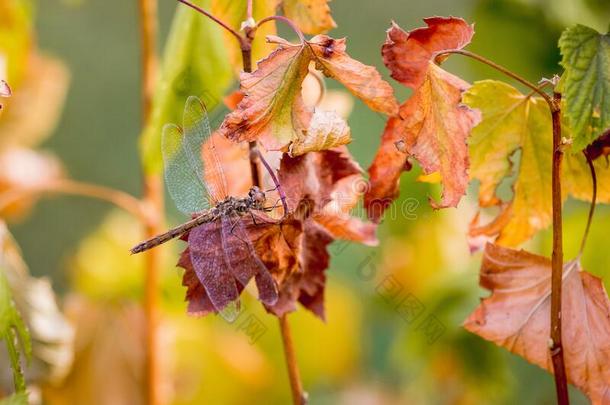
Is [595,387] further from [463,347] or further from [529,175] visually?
[463,347]

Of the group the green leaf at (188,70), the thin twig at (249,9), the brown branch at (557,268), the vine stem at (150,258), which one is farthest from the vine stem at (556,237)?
the vine stem at (150,258)

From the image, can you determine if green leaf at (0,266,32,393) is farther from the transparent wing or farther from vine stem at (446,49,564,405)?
vine stem at (446,49,564,405)

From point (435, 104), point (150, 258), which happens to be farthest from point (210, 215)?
point (150, 258)

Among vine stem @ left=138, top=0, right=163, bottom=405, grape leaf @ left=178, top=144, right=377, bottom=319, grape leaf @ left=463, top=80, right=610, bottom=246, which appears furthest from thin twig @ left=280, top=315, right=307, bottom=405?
vine stem @ left=138, top=0, right=163, bottom=405

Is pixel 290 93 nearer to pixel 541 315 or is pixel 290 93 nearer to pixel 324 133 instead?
pixel 324 133

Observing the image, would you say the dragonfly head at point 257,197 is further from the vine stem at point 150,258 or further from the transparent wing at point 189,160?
the vine stem at point 150,258
